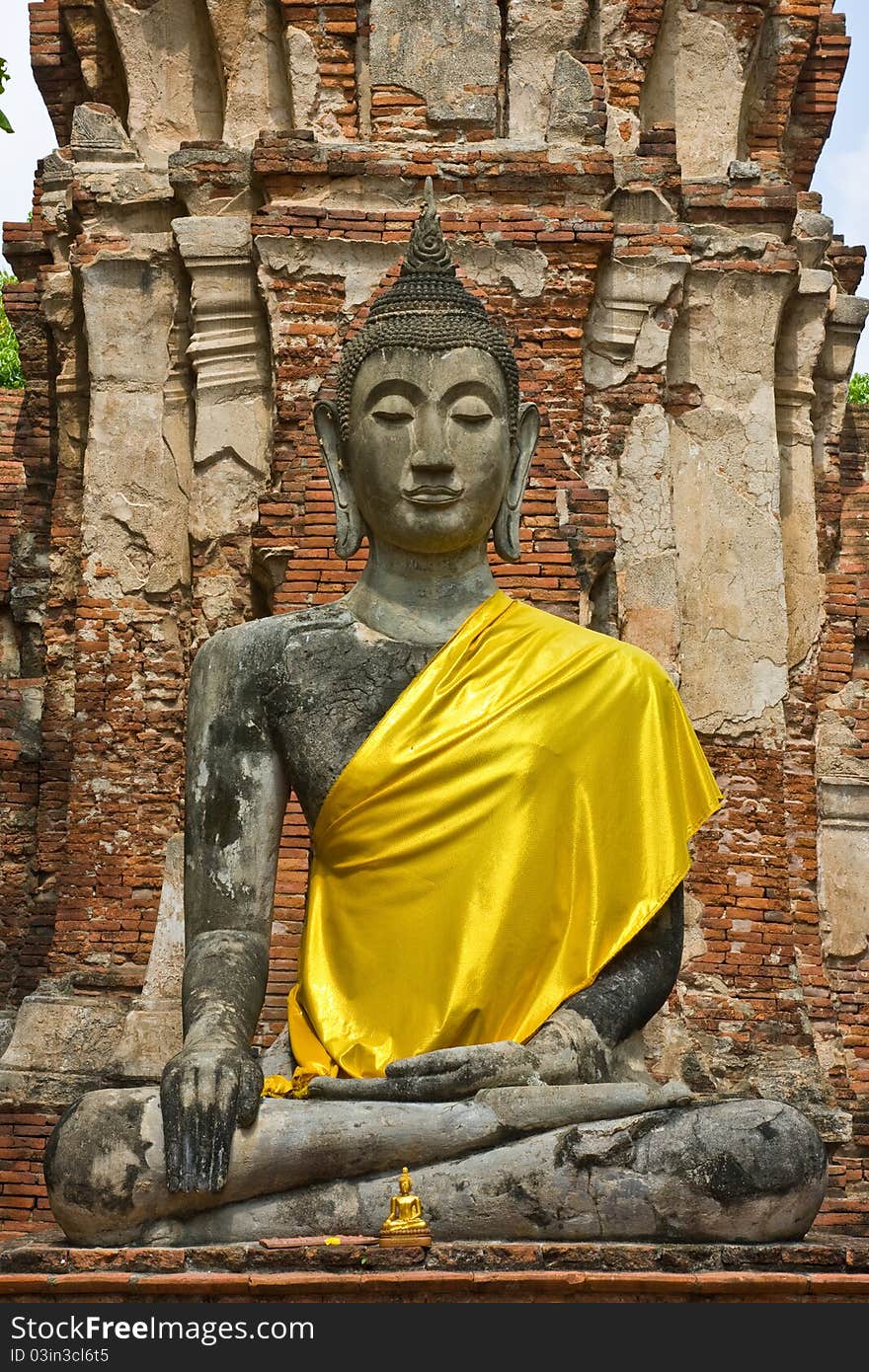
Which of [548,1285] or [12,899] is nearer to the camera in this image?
[548,1285]

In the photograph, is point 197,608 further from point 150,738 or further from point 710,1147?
point 710,1147

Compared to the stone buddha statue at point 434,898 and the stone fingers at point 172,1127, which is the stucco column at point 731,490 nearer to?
the stone buddha statue at point 434,898

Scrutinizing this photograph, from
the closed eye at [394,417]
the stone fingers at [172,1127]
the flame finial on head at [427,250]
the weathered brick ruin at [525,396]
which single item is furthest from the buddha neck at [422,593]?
the weathered brick ruin at [525,396]

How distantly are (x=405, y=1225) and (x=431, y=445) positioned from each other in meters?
2.37

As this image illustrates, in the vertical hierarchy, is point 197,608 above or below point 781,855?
above

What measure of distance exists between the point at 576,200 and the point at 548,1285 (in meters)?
6.42

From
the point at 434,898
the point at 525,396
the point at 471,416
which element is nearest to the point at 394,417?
the point at 471,416

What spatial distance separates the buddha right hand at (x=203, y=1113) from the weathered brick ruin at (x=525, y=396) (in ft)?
12.2

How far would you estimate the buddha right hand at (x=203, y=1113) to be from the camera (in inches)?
244

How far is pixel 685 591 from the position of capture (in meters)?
11.4

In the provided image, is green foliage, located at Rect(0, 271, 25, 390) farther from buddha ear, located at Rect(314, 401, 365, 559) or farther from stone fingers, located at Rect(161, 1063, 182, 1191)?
stone fingers, located at Rect(161, 1063, 182, 1191)

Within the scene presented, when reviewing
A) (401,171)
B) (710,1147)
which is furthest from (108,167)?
(710,1147)

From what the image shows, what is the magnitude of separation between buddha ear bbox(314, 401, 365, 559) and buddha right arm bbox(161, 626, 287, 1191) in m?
Result: 0.45

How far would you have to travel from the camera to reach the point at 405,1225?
19.4 feet
